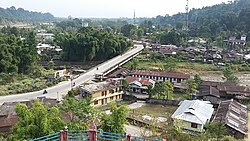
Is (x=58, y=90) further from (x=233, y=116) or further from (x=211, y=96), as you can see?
(x=233, y=116)

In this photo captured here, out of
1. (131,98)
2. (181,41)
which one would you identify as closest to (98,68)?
(131,98)

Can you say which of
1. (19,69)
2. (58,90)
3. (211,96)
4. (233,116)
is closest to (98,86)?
(58,90)

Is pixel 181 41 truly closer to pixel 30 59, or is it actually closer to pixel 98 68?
pixel 98 68

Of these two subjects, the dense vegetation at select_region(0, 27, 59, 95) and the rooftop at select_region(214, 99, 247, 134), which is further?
the dense vegetation at select_region(0, 27, 59, 95)

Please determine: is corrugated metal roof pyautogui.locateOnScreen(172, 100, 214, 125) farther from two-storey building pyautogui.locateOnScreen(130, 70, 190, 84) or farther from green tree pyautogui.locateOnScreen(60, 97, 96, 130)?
two-storey building pyautogui.locateOnScreen(130, 70, 190, 84)

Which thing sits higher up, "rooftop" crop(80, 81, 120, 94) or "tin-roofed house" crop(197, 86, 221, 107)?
"rooftop" crop(80, 81, 120, 94)

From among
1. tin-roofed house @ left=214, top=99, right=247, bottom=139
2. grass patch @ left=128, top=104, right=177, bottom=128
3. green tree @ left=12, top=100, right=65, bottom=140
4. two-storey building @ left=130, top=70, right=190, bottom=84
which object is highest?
green tree @ left=12, top=100, right=65, bottom=140

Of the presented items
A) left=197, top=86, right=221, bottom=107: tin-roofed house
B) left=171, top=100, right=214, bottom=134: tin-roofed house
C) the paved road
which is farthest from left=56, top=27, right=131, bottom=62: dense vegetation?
left=171, top=100, right=214, bottom=134: tin-roofed house

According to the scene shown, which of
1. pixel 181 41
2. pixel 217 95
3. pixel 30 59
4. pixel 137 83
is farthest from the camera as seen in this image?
pixel 181 41

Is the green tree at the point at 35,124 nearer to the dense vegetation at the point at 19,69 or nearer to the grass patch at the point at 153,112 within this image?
the grass patch at the point at 153,112
